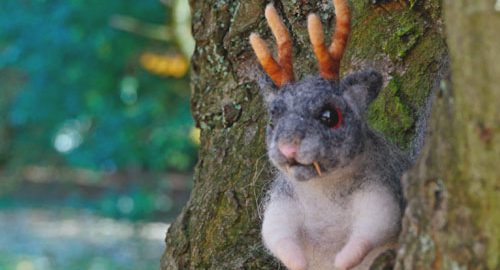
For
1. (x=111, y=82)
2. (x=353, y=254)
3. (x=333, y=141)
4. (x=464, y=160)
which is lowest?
(x=353, y=254)

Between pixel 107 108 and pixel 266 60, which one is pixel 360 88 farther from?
pixel 107 108

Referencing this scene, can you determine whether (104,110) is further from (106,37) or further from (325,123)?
(325,123)

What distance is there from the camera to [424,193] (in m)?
1.37

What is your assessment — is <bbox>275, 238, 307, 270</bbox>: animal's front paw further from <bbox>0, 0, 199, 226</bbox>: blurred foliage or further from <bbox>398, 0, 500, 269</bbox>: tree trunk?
<bbox>0, 0, 199, 226</bbox>: blurred foliage

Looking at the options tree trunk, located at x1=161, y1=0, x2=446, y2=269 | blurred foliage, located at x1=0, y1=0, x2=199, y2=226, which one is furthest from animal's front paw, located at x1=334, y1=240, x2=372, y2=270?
blurred foliage, located at x1=0, y1=0, x2=199, y2=226

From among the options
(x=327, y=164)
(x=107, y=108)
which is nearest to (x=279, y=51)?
(x=327, y=164)

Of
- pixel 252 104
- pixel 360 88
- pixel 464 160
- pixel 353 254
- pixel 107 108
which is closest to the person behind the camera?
pixel 464 160

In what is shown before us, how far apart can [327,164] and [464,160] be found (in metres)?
0.41

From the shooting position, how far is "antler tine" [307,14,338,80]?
1.64 meters

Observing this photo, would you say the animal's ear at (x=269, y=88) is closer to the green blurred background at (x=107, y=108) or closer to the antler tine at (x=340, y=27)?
the antler tine at (x=340, y=27)

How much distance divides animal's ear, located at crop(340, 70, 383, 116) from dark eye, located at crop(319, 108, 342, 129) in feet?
0.16

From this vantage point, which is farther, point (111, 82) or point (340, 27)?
point (111, 82)

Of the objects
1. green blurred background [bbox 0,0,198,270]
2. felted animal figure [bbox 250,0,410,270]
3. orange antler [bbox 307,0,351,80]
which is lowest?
felted animal figure [bbox 250,0,410,270]

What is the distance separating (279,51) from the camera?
173 cm
